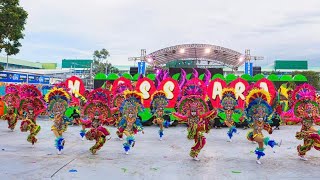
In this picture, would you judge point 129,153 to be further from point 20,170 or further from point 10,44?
point 10,44

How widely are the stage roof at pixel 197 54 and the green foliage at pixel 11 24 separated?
1068cm

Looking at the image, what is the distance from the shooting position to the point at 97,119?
30.4 ft

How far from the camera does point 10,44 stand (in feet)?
59.5

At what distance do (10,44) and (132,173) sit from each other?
541 inches

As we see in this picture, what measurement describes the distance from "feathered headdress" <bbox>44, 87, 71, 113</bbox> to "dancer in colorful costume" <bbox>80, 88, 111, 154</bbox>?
3.12 ft

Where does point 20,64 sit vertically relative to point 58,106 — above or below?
above

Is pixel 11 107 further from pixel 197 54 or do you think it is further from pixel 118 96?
pixel 197 54

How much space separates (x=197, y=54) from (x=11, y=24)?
47.6ft

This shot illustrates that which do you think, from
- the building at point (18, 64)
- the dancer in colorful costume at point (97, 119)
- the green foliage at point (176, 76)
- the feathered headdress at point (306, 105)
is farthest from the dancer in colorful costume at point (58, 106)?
the building at point (18, 64)

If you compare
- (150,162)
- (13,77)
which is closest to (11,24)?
(13,77)

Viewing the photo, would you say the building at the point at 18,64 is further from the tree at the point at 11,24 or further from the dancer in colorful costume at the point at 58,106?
the dancer in colorful costume at the point at 58,106

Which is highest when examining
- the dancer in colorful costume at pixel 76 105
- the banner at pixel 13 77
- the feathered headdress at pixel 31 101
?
the banner at pixel 13 77

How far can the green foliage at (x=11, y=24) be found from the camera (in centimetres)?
1697

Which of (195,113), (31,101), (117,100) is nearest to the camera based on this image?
(195,113)
